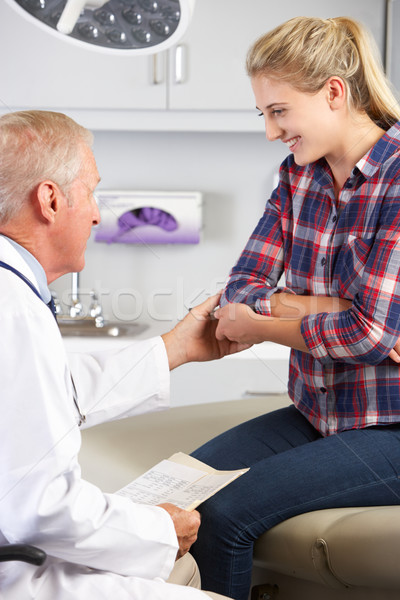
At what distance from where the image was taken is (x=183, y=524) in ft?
3.37

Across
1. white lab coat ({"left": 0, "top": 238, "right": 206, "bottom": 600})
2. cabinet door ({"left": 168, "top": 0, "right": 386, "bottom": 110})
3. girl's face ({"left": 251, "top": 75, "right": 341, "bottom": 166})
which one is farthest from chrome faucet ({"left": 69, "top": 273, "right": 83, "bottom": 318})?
white lab coat ({"left": 0, "top": 238, "right": 206, "bottom": 600})

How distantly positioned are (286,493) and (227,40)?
1.75 m

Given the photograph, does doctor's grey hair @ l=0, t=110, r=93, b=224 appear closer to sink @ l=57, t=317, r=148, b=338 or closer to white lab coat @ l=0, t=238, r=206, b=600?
→ white lab coat @ l=0, t=238, r=206, b=600

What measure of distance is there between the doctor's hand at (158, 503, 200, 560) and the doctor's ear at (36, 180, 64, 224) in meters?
0.48

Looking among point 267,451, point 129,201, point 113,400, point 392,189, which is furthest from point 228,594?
point 129,201

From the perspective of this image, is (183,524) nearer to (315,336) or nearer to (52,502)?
(52,502)

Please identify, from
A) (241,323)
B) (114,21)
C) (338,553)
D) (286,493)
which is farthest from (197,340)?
(114,21)

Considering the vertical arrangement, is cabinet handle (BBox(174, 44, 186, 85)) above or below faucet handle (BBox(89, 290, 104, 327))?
above

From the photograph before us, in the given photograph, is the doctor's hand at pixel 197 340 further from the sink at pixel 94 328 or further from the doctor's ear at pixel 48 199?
the sink at pixel 94 328

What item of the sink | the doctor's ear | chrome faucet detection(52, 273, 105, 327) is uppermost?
the doctor's ear

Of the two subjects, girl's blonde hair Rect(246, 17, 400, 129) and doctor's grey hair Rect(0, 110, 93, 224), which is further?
girl's blonde hair Rect(246, 17, 400, 129)

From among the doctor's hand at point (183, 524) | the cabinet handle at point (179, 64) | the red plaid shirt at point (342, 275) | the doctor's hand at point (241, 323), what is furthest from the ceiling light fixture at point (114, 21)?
the cabinet handle at point (179, 64)

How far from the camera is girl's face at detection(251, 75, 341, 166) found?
52.3 inches

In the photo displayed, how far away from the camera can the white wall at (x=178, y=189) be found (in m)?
2.86
